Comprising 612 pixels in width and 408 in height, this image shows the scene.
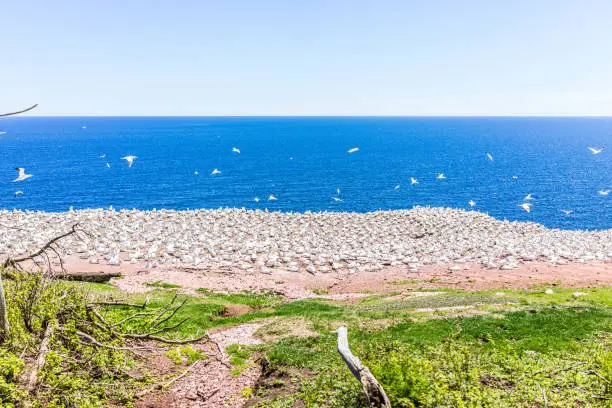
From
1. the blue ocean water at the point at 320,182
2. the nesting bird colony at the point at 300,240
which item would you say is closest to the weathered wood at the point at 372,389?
the nesting bird colony at the point at 300,240

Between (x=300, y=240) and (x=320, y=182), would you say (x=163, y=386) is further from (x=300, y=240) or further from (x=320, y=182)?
(x=320, y=182)

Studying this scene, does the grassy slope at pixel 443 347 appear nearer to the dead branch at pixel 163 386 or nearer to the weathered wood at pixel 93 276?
the dead branch at pixel 163 386

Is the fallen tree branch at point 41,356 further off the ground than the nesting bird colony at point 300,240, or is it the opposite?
the fallen tree branch at point 41,356

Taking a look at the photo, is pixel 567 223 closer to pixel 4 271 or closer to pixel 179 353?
pixel 179 353

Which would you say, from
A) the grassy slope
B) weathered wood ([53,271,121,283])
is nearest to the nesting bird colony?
weathered wood ([53,271,121,283])

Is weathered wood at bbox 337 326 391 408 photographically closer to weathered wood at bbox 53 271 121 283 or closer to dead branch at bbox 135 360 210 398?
dead branch at bbox 135 360 210 398

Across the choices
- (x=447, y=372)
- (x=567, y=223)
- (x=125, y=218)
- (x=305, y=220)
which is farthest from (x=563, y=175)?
(x=447, y=372)

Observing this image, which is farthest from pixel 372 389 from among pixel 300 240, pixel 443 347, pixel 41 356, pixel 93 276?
pixel 300 240

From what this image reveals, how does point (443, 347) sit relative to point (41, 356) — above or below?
below
